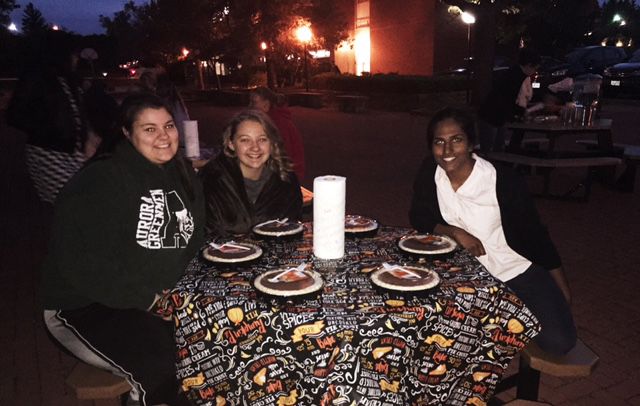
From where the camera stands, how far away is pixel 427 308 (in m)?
1.84

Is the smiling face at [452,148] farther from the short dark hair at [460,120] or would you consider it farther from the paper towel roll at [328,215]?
the paper towel roll at [328,215]

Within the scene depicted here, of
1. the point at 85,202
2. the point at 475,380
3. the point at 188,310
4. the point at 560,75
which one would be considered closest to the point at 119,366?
the point at 188,310

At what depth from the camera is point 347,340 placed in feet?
5.55

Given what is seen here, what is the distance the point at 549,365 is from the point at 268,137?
2.26 m

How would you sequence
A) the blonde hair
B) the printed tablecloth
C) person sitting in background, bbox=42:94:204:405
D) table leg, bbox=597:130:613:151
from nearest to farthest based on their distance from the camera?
the printed tablecloth < person sitting in background, bbox=42:94:204:405 < the blonde hair < table leg, bbox=597:130:613:151

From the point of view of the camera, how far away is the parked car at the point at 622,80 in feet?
65.1

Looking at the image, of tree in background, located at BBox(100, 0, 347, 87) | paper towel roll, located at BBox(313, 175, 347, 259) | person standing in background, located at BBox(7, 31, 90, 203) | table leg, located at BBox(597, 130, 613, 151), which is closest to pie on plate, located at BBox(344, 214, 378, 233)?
paper towel roll, located at BBox(313, 175, 347, 259)

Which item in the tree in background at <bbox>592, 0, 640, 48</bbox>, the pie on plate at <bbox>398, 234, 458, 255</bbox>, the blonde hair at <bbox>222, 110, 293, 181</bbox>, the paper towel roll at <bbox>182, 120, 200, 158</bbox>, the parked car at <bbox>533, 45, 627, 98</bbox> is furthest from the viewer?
the tree in background at <bbox>592, 0, 640, 48</bbox>

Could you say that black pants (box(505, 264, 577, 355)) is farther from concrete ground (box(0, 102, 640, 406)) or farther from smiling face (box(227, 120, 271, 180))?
smiling face (box(227, 120, 271, 180))

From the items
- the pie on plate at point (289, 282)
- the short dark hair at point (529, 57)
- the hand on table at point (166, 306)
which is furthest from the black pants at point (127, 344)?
the short dark hair at point (529, 57)

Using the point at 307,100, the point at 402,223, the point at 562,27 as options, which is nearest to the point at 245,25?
the point at 307,100

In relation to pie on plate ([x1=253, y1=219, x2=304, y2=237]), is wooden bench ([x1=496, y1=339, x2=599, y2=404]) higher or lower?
lower

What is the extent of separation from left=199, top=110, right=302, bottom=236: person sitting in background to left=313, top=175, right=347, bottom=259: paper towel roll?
3.26ft

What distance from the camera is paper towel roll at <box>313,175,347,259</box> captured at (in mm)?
2088
